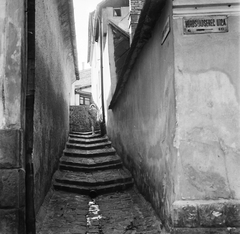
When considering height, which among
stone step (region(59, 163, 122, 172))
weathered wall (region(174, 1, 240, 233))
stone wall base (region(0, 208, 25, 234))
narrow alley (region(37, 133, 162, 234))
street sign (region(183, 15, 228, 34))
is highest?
street sign (region(183, 15, 228, 34))

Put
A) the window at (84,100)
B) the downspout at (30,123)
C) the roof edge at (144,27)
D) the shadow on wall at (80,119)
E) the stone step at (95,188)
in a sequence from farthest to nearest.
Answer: the window at (84,100), the shadow on wall at (80,119), the stone step at (95,188), the roof edge at (144,27), the downspout at (30,123)

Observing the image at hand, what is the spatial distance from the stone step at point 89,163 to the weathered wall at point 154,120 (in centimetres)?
127

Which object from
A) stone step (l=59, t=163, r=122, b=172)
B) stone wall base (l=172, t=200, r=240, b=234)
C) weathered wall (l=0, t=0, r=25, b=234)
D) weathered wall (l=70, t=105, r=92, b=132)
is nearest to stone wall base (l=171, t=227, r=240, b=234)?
stone wall base (l=172, t=200, r=240, b=234)

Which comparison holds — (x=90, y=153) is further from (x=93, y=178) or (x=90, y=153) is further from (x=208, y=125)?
(x=208, y=125)

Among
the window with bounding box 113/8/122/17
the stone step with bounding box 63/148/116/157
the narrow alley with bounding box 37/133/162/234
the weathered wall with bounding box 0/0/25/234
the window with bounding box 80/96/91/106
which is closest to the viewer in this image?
the weathered wall with bounding box 0/0/25/234

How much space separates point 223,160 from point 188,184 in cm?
45

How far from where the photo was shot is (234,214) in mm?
2977

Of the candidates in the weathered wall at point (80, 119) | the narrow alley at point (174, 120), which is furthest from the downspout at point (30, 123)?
the weathered wall at point (80, 119)

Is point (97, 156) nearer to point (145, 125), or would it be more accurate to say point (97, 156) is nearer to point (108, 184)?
point (108, 184)

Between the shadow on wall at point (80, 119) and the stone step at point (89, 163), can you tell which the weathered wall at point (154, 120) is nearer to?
the stone step at point (89, 163)

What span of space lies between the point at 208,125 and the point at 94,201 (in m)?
3.36

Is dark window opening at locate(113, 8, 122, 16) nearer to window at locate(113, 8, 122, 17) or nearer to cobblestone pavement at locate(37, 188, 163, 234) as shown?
window at locate(113, 8, 122, 17)

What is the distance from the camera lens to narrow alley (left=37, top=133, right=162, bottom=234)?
4137 millimetres

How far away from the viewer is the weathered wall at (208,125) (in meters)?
3.01
